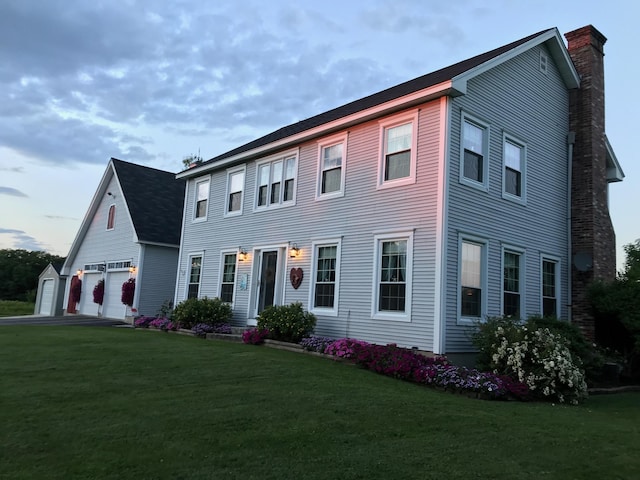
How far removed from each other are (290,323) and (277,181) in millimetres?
4777

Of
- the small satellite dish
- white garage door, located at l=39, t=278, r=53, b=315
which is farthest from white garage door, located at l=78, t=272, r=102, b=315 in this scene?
the small satellite dish

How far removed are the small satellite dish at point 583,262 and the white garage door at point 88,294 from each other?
1992 centimetres

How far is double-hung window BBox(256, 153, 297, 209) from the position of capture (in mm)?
14781

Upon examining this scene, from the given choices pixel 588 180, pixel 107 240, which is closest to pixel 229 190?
pixel 107 240

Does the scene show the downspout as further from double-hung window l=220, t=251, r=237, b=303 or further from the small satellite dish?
double-hung window l=220, t=251, r=237, b=303

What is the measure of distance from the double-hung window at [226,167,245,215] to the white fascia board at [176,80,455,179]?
371mm

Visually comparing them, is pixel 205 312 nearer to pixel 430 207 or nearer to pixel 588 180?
pixel 430 207

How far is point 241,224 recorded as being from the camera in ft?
53.3

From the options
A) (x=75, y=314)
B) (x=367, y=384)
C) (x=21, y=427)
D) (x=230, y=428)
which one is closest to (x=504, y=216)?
(x=367, y=384)

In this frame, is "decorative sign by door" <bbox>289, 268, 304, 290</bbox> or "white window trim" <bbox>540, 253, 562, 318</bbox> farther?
"decorative sign by door" <bbox>289, 268, 304, 290</bbox>

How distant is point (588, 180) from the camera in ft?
45.5

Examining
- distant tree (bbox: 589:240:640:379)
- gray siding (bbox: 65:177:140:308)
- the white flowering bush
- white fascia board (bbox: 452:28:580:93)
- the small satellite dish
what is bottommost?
the white flowering bush

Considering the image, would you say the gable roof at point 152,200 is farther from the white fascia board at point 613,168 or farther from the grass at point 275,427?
the white fascia board at point 613,168

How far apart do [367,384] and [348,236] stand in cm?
498
